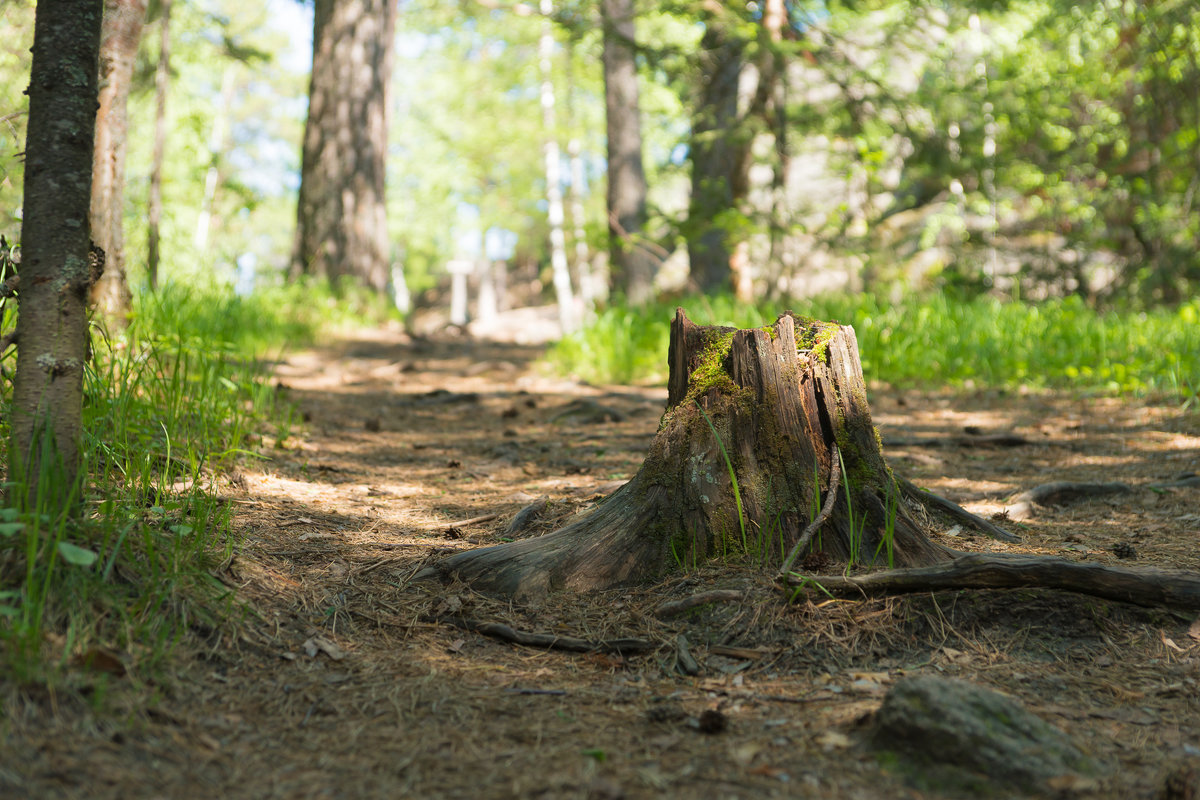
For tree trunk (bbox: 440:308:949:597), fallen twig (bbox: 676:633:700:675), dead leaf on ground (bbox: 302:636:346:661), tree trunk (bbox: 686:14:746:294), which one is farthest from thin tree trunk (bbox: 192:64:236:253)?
fallen twig (bbox: 676:633:700:675)

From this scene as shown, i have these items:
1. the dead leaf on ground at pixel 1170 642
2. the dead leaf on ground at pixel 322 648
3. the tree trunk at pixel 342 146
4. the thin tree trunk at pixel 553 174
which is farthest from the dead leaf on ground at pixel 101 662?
the thin tree trunk at pixel 553 174

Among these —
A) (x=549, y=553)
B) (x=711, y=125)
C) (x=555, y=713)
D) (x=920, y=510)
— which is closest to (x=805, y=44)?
(x=711, y=125)

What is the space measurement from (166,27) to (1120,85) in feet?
34.2

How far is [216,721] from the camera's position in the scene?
163 centimetres

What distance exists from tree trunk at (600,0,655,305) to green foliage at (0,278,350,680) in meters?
6.28

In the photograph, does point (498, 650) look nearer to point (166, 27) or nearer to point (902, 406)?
point (902, 406)

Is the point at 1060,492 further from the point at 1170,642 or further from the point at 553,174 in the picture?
the point at 553,174

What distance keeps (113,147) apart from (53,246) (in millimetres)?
2615

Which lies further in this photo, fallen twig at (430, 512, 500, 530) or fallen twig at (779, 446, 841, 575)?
fallen twig at (430, 512, 500, 530)

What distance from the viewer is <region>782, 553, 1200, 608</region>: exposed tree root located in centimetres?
211

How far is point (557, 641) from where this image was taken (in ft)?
6.89

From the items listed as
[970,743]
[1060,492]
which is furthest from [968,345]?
[970,743]

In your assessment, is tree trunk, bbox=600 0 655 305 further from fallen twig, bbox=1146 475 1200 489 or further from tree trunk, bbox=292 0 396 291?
fallen twig, bbox=1146 475 1200 489

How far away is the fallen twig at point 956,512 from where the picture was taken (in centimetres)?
277
